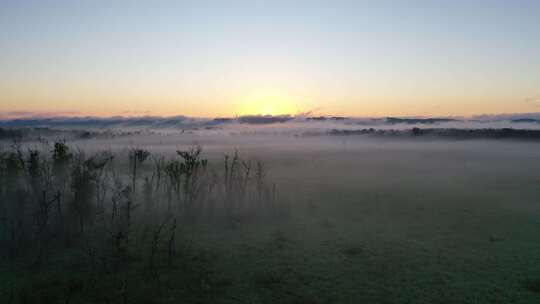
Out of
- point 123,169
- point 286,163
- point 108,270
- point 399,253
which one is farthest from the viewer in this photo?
point 286,163

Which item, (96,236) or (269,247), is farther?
(96,236)

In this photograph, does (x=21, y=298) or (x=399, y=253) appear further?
(x=399, y=253)

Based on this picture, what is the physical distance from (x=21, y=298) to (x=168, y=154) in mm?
17721

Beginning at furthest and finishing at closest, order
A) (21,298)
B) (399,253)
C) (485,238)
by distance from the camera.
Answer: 1. (485,238)
2. (399,253)
3. (21,298)

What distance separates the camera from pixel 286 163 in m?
Result: 22.0

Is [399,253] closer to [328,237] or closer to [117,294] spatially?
[328,237]

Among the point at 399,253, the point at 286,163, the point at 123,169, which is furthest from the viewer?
the point at 286,163

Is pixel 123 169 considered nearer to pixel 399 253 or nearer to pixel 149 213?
pixel 149 213

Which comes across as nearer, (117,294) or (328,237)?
(117,294)

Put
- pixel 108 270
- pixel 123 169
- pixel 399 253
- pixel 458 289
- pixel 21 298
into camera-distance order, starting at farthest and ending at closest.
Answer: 1. pixel 123 169
2. pixel 399 253
3. pixel 108 270
4. pixel 458 289
5. pixel 21 298

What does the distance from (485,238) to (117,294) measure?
7486mm

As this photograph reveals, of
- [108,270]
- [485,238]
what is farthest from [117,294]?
[485,238]

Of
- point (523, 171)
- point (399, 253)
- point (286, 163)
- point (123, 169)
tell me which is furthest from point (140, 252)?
point (523, 171)

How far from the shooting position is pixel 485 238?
7.88 metres
